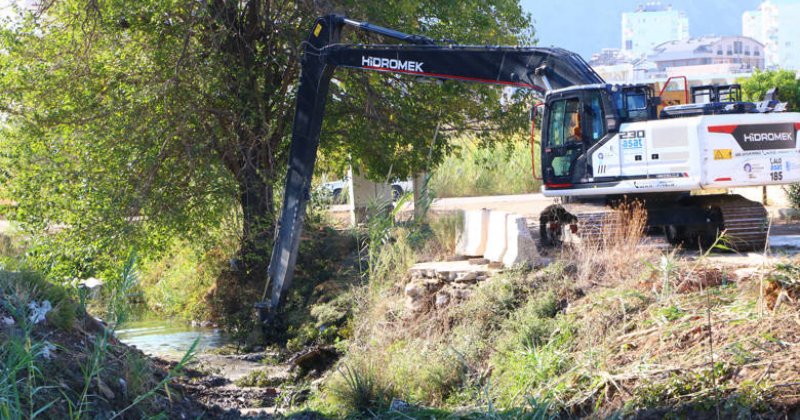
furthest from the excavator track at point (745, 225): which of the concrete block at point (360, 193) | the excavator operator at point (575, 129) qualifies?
the concrete block at point (360, 193)

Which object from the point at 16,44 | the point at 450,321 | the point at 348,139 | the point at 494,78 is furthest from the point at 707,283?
the point at 16,44

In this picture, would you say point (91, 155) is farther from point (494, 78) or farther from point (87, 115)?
point (494, 78)

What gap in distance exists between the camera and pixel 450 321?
45.1ft

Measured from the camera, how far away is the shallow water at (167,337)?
1762 cm

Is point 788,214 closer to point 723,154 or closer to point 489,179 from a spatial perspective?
point 723,154

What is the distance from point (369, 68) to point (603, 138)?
395 centimetres

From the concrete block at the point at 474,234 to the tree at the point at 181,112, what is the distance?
3.43 m

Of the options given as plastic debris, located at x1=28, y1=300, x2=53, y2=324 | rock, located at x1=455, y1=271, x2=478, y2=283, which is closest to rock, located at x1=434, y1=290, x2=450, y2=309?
rock, located at x1=455, y1=271, x2=478, y2=283

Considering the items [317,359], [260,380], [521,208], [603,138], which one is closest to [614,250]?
[603,138]

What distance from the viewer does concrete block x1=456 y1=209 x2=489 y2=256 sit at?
1560 centimetres

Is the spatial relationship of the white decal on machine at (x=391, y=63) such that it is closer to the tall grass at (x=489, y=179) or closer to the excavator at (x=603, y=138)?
the excavator at (x=603, y=138)

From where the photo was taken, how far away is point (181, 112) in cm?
1783

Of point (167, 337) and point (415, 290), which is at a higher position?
point (415, 290)

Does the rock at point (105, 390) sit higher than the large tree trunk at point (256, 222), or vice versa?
the large tree trunk at point (256, 222)
